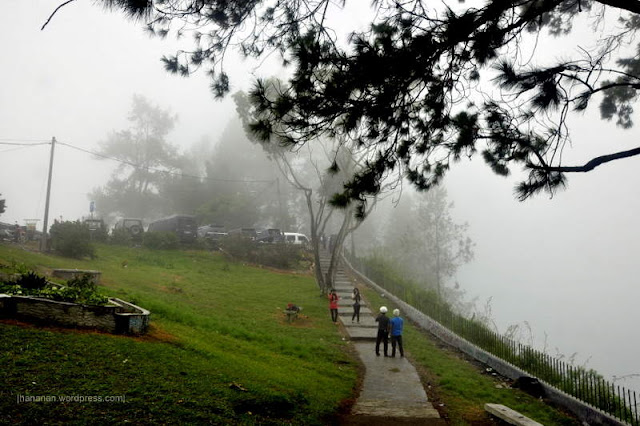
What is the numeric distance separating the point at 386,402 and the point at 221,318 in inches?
309

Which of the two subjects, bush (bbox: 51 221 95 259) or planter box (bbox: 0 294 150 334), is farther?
bush (bbox: 51 221 95 259)

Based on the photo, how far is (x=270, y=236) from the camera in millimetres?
35156

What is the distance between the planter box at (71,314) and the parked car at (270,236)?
82.5ft

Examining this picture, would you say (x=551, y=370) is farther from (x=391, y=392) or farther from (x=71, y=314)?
(x=71, y=314)

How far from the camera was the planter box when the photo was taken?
8.16 metres

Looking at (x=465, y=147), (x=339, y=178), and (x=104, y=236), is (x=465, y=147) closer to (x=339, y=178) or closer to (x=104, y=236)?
(x=339, y=178)

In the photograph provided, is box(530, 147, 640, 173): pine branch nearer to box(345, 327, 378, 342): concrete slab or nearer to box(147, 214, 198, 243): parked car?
box(345, 327, 378, 342): concrete slab

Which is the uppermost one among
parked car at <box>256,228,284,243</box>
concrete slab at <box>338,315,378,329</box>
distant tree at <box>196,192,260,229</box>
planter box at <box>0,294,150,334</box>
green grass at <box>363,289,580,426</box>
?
distant tree at <box>196,192,260,229</box>

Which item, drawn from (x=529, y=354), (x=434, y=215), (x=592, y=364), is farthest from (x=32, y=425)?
(x=592, y=364)

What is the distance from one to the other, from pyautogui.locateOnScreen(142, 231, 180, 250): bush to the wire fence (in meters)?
→ 18.9

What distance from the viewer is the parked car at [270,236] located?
3485cm

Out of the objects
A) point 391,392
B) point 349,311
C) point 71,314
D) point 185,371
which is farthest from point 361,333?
point 71,314

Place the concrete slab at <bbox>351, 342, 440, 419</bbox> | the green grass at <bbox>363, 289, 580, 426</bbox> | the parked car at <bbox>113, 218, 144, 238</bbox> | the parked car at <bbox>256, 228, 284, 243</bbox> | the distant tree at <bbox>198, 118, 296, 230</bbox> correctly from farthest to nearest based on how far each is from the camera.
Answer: the distant tree at <bbox>198, 118, 296, 230</bbox> → the parked car at <bbox>256, 228, 284, 243</bbox> → the parked car at <bbox>113, 218, 144, 238</bbox> → the green grass at <bbox>363, 289, 580, 426</bbox> → the concrete slab at <bbox>351, 342, 440, 419</bbox>

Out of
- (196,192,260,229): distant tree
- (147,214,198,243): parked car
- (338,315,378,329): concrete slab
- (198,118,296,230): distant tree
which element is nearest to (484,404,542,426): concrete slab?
(338,315,378,329): concrete slab
